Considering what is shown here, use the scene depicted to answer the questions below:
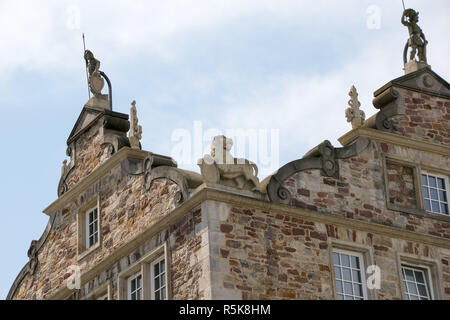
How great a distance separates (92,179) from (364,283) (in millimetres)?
7861

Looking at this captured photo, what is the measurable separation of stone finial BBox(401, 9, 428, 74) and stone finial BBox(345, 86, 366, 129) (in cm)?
279

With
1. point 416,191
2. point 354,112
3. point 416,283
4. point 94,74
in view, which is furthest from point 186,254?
point 94,74

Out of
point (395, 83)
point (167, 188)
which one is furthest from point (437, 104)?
point (167, 188)

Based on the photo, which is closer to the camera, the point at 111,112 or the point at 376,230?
the point at 376,230

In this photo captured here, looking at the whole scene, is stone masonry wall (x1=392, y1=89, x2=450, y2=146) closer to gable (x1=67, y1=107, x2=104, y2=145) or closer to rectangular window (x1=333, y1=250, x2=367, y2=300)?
rectangular window (x1=333, y1=250, x2=367, y2=300)

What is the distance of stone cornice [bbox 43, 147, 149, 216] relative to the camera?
38.6 m

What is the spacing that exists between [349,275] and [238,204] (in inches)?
127

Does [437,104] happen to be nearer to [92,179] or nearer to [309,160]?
[309,160]

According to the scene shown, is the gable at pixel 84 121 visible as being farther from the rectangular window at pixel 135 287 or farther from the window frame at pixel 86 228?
the rectangular window at pixel 135 287

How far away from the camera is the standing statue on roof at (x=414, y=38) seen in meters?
41.3

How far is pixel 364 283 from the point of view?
36250mm

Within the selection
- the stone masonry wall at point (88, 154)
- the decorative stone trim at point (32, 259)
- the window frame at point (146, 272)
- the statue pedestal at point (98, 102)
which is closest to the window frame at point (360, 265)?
the window frame at point (146, 272)
